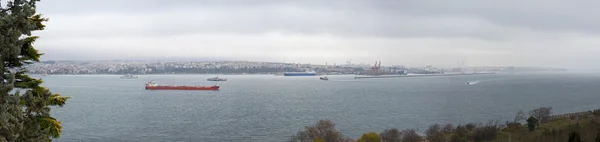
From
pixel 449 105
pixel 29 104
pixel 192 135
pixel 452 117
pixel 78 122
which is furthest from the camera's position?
pixel 449 105

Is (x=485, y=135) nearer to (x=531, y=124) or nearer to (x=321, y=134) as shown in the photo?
(x=531, y=124)

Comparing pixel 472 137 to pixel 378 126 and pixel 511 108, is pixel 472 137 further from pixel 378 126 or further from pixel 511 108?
pixel 511 108

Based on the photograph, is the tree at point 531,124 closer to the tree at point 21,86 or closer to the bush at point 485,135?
the bush at point 485,135

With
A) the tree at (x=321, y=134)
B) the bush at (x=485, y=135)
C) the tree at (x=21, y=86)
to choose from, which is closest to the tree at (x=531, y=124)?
the bush at (x=485, y=135)

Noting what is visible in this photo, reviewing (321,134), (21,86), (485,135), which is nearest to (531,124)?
(485,135)

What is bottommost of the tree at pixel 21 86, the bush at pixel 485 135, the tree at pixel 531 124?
the bush at pixel 485 135

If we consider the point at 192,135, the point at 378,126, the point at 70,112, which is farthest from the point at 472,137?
the point at 70,112

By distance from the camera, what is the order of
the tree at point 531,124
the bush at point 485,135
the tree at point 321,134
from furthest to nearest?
1. the tree at point 531,124
2. the bush at point 485,135
3. the tree at point 321,134

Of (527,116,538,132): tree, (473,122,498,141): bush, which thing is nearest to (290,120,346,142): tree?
(473,122,498,141): bush
